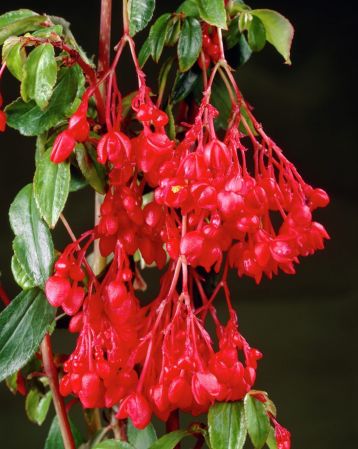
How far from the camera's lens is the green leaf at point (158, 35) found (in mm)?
970

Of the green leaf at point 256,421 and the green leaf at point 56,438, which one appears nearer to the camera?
the green leaf at point 256,421

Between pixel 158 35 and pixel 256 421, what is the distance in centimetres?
41

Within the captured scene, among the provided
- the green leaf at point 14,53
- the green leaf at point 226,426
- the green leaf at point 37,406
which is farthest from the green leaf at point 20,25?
the green leaf at point 37,406

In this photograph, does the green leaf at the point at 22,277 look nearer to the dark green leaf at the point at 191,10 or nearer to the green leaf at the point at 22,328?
the green leaf at the point at 22,328

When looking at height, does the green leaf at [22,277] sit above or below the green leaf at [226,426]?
above

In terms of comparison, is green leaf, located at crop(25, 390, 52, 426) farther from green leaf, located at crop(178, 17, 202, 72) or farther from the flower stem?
green leaf, located at crop(178, 17, 202, 72)

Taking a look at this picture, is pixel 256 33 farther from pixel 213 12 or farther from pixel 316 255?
pixel 316 255

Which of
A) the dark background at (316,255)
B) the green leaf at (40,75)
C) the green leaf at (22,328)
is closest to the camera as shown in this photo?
the green leaf at (40,75)

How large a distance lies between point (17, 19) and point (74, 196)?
777 mm

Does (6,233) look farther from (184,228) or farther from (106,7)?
(184,228)

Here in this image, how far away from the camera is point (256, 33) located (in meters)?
1.01

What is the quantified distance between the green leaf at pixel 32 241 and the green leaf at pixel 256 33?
296 mm

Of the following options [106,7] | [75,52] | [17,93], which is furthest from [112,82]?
[17,93]

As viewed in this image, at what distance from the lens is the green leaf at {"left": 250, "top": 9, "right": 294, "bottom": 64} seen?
97 centimetres
